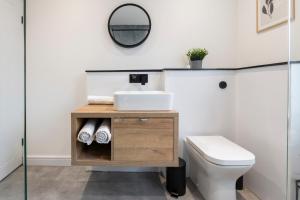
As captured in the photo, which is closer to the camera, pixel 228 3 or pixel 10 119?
pixel 10 119

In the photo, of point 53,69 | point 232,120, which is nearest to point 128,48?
point 53,69

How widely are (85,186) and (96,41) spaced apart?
57.4 inches

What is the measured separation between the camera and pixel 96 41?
2.54 meters

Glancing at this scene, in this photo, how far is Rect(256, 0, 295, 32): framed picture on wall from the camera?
1759 mm

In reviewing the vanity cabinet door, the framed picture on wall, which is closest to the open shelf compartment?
the vanity cabinet door

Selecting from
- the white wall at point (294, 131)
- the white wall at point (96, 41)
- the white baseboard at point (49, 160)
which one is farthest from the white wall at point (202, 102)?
the white baseboard at point (49, 160)

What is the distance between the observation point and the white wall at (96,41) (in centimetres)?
252

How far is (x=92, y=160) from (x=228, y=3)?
210 cm

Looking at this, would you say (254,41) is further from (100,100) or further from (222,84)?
(100,100)

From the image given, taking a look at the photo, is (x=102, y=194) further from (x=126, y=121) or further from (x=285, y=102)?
(x=285, y=102)

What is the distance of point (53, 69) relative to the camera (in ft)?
8.38

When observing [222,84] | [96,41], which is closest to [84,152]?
[96,41]

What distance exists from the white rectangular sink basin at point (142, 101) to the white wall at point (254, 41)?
945mm

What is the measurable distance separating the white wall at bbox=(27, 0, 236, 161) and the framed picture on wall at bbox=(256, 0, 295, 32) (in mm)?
443
